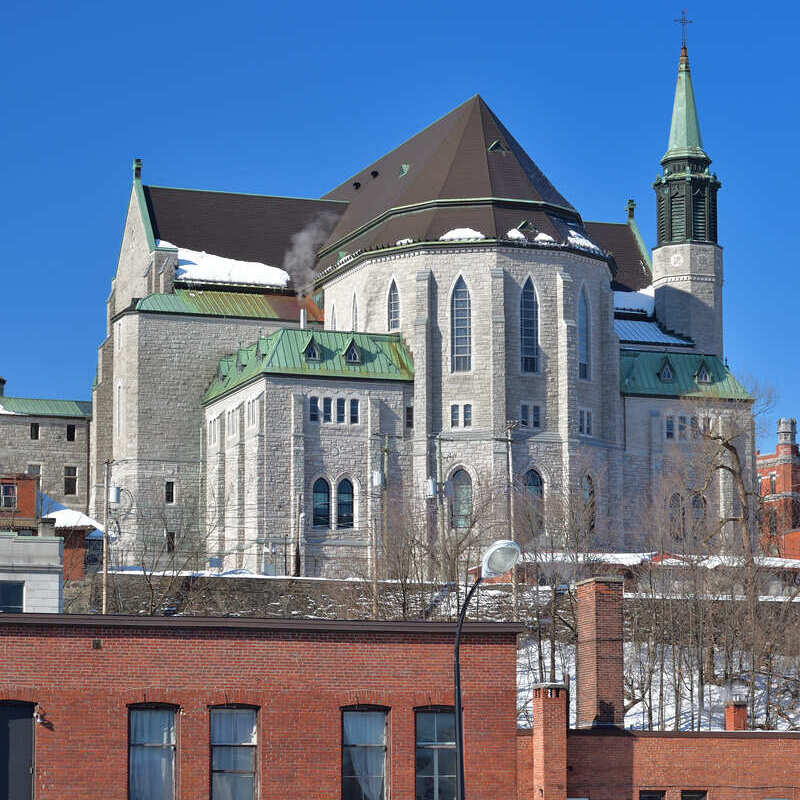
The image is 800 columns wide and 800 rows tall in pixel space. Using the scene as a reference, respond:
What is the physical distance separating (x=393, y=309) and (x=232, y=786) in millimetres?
63815

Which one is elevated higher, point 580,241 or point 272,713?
point 580,241

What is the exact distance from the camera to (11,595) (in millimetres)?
67375

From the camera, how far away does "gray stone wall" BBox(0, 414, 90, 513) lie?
118 meters

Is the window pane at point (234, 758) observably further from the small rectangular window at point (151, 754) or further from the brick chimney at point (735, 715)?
the brick chimney at point (735, 715)

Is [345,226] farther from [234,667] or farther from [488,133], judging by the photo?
[234,667]

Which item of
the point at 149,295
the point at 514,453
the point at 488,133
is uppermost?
the point at 488,133

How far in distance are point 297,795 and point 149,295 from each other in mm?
72858

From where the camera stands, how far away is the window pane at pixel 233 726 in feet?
138

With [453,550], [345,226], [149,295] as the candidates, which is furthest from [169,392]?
[453,550]

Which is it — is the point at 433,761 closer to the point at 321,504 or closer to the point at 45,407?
the point at 321,504

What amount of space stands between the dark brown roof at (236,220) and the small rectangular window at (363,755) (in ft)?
248

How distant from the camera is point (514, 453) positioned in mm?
100500

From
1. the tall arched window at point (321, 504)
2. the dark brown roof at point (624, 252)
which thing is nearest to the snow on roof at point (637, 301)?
the dark brown roof at point (624, 252)

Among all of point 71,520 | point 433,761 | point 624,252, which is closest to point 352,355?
point 71,520
